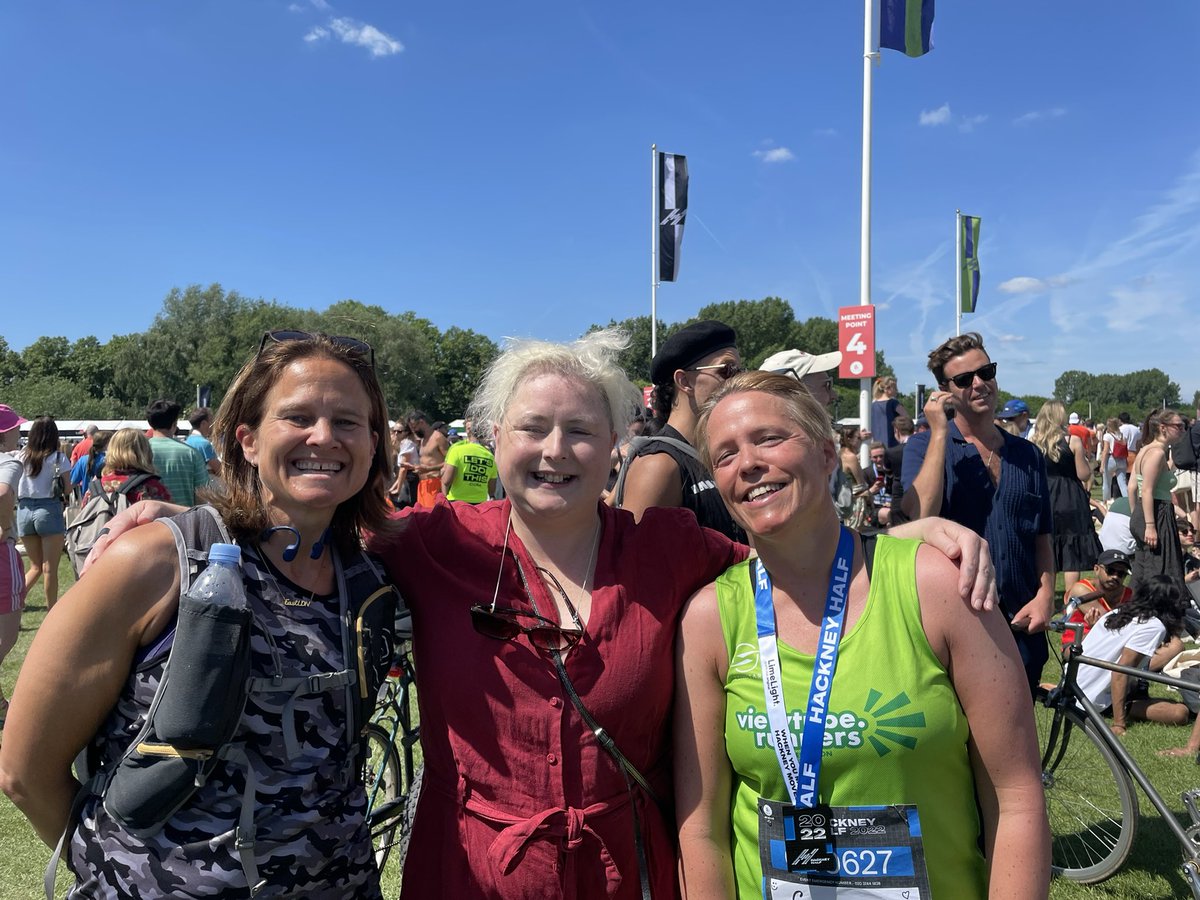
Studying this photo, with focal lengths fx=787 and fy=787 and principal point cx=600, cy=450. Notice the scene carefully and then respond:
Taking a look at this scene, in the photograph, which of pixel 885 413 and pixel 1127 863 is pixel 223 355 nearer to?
pixel 885 413

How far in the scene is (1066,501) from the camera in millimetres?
5809

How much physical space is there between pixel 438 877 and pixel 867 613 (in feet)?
3.88

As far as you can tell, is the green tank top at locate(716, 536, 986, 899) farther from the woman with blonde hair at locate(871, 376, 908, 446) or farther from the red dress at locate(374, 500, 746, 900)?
the woman with blonde hair at locate(871, 376, 908, 446)

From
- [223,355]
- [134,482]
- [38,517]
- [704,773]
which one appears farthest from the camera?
[223,355]

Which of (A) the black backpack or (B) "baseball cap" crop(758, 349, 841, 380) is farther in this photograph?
(A) the black backpack

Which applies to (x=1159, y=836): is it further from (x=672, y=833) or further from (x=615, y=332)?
(x=615, y=332)

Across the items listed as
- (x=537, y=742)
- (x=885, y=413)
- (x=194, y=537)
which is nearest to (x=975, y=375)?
(x=537, y=742)

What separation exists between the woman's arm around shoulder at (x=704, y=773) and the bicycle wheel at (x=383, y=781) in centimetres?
136

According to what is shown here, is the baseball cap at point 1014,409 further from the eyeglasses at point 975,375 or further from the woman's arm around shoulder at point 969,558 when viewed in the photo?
the woman's arm around shoulder at point 969,558

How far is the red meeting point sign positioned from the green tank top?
1080 cm

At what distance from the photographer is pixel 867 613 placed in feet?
5.55

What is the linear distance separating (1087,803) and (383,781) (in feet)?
12.2

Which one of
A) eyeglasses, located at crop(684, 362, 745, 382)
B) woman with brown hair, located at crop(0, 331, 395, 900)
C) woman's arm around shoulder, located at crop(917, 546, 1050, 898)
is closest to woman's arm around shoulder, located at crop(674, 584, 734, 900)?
woman's arm around shoulder, located at crop(917, 546, 1050, 898)

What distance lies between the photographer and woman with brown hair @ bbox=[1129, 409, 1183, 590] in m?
6.97
